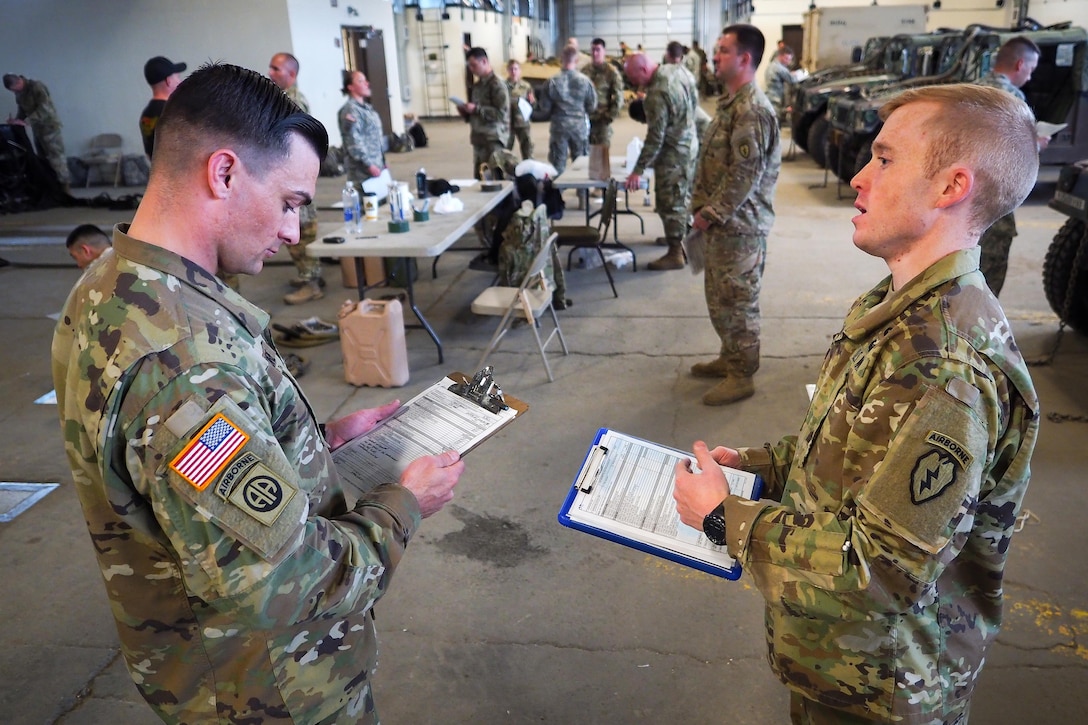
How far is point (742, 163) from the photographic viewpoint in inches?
154

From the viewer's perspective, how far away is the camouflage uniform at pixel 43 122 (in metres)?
11.0

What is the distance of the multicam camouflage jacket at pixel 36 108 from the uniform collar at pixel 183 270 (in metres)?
12.3

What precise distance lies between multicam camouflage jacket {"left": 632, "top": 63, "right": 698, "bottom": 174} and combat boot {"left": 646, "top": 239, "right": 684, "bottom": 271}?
31.2 inches

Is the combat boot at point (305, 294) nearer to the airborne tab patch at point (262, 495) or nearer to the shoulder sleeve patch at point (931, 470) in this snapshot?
the airborne tab patch at point (262, 495)

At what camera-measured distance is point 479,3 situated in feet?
69.4

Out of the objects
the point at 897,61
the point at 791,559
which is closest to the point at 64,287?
the point at 791,559

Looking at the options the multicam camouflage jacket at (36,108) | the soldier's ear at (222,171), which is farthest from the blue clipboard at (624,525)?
the multicam camouflage jacket at (36,108)

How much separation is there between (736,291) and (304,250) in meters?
3.72

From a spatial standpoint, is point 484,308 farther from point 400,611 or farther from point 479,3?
point 479,3

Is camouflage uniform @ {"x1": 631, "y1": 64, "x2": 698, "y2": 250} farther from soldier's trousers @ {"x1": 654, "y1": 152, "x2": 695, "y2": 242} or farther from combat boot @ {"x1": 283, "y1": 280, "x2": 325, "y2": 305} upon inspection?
combat boot @ {"x1": 283, "y1": 280, "x2": 325, "y2": 305}

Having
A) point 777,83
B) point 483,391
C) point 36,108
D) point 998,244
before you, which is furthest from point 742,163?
point 36,108

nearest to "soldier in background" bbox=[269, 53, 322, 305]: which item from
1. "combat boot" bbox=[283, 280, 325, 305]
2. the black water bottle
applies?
"combat boot" bbox=[283, 280, 325, 305]

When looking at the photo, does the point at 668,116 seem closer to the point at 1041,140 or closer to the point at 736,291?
the point at 1041,140

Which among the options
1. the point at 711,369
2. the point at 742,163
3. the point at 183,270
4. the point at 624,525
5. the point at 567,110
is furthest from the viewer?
the point at 567,110
